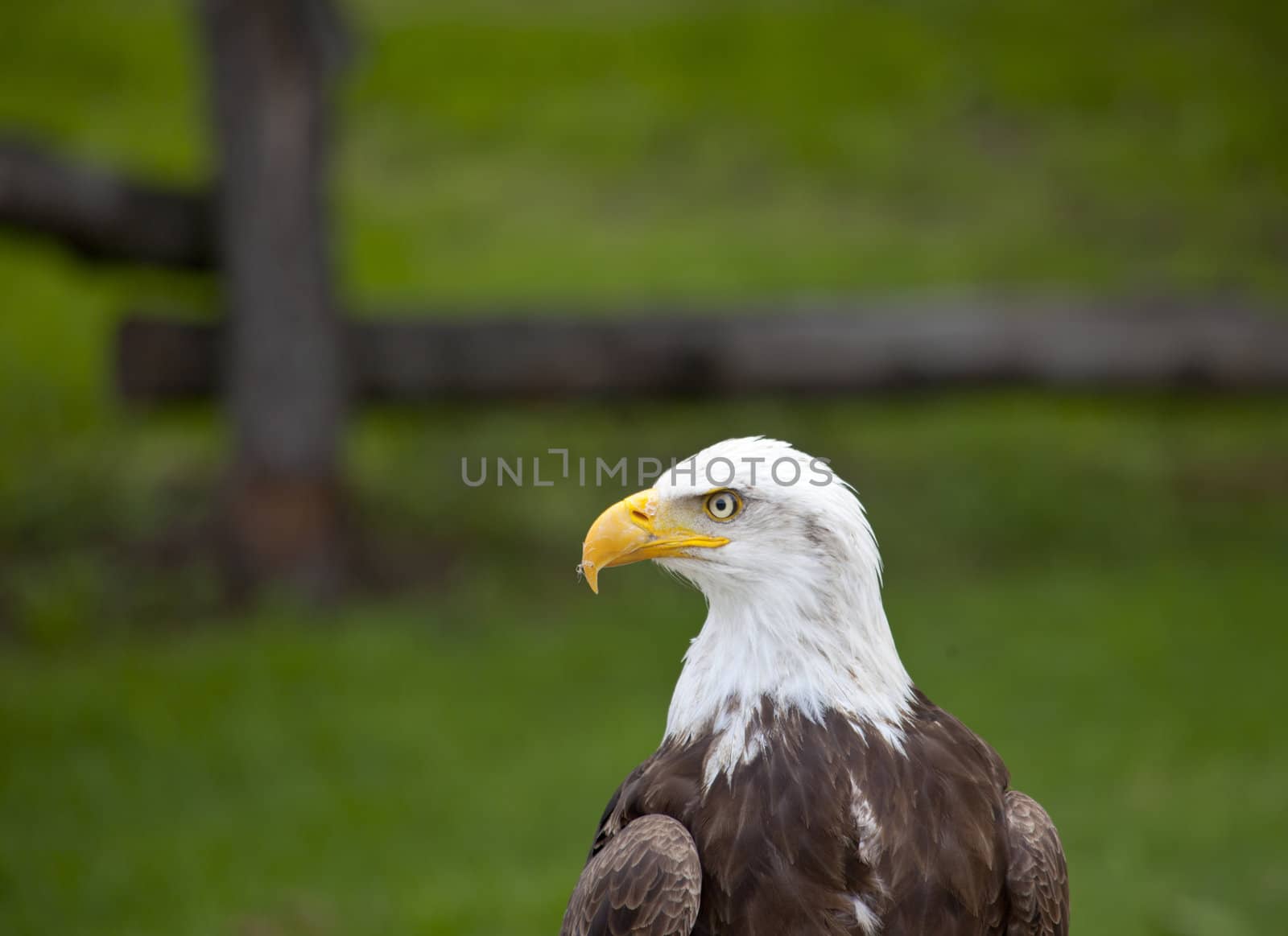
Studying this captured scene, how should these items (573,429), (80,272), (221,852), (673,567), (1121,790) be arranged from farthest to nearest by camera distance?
(80,272), (573,429), (1121,790), (221,852), (673,567)

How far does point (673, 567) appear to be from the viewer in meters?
2.91

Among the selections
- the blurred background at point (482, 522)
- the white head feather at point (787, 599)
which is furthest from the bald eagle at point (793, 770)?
the blurred background at point (482, 522)

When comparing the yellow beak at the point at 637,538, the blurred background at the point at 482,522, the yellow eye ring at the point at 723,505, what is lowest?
the blurred background at the point at 482,522

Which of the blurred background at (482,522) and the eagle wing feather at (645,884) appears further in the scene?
the blurred background at (482,522)

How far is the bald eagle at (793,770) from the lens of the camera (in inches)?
105

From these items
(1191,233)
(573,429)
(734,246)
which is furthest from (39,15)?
(1191,233)

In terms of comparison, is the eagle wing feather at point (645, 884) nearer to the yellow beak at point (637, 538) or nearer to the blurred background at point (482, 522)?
the yellow beak at point (637, 538)

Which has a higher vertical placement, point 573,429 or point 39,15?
point 39,15

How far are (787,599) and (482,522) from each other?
5.63 meters

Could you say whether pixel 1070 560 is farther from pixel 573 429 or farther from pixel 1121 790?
pixel 573 429

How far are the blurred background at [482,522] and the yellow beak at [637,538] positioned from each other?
219 centimetres

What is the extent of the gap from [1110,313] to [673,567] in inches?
214

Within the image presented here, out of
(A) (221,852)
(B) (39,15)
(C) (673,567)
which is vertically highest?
(B) (39,15)

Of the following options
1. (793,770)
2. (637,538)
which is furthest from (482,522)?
(793,770)
